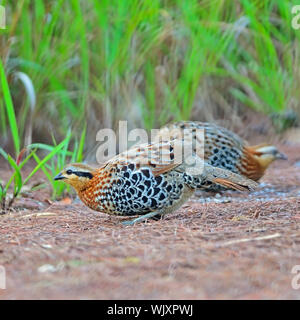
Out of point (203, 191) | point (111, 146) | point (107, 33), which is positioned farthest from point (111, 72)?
point (203, 191)

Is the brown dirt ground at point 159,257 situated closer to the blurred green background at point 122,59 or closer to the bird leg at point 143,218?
the bird leg at point 143,218

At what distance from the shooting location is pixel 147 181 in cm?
403

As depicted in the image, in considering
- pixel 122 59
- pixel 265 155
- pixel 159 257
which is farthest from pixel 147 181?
pixel 122 59

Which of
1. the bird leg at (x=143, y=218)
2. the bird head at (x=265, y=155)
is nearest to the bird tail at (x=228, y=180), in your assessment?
the bird leg at (x=143, y=218)

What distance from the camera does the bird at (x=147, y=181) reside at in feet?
13.2

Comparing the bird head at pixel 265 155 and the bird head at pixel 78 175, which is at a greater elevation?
the bird head at pixel 78 175

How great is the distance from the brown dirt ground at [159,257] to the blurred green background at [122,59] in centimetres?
296

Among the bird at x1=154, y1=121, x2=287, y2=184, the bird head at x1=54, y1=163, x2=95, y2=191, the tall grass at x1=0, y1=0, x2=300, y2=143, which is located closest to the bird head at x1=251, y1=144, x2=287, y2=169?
the bird at x1=154, y1=121, x2=287, y2=184

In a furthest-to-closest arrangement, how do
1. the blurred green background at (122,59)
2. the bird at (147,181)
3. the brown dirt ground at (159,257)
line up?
1. the blurred green background at (122,59)
2. the bird at (147,181)
3. the brown dirt ground at (159,257)

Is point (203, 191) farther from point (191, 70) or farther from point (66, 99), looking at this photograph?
point (66, 99)

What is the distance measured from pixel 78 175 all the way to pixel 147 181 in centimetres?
59

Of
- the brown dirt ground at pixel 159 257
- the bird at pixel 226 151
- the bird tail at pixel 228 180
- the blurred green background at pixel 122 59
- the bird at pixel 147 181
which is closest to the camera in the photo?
the brown dirt ground at pixel 159 257

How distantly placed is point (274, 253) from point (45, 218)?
2120mm

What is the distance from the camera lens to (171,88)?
7.27m
